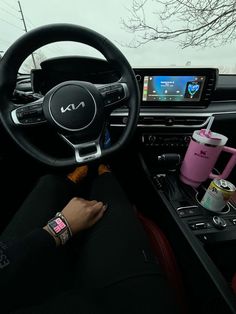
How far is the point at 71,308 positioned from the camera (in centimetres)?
52

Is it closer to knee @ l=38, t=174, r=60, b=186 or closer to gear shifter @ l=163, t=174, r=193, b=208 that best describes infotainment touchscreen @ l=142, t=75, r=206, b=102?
gear shifter @ l=163, t=174, r=193, b=208

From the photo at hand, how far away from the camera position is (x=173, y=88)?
1.12m

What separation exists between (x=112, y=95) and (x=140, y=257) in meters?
0.54

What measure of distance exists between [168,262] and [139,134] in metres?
0.68

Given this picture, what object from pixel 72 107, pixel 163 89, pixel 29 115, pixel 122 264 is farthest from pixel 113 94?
pixel 122 264

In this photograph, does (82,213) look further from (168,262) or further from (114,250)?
(168,262)

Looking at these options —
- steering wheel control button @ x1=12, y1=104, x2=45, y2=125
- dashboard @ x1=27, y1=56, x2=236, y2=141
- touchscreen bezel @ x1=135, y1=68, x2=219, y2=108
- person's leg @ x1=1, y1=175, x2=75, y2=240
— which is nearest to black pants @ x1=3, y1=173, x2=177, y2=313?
person's leg @ x1=1, y1=175, x2=75, y2=240

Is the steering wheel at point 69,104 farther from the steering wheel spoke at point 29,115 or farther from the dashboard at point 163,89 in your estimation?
the dashboard at point 163,89

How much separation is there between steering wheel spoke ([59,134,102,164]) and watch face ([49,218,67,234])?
215 millimetres

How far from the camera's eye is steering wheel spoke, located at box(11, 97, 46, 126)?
2.39 ft

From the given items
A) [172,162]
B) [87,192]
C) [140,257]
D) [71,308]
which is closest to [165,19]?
[172,162]

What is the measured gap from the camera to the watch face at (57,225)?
720 mm

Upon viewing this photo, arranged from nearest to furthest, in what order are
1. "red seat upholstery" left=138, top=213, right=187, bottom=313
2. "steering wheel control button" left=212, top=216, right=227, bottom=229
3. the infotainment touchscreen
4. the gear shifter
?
"red seat upholstery" left=138, top=213, right=187, bottom=313 → "steering wheel control button" left=212, top=216, right=227, bottom=229 → the gear shifter → the infotainment touchscreen

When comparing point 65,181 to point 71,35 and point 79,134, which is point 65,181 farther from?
point 71,35
